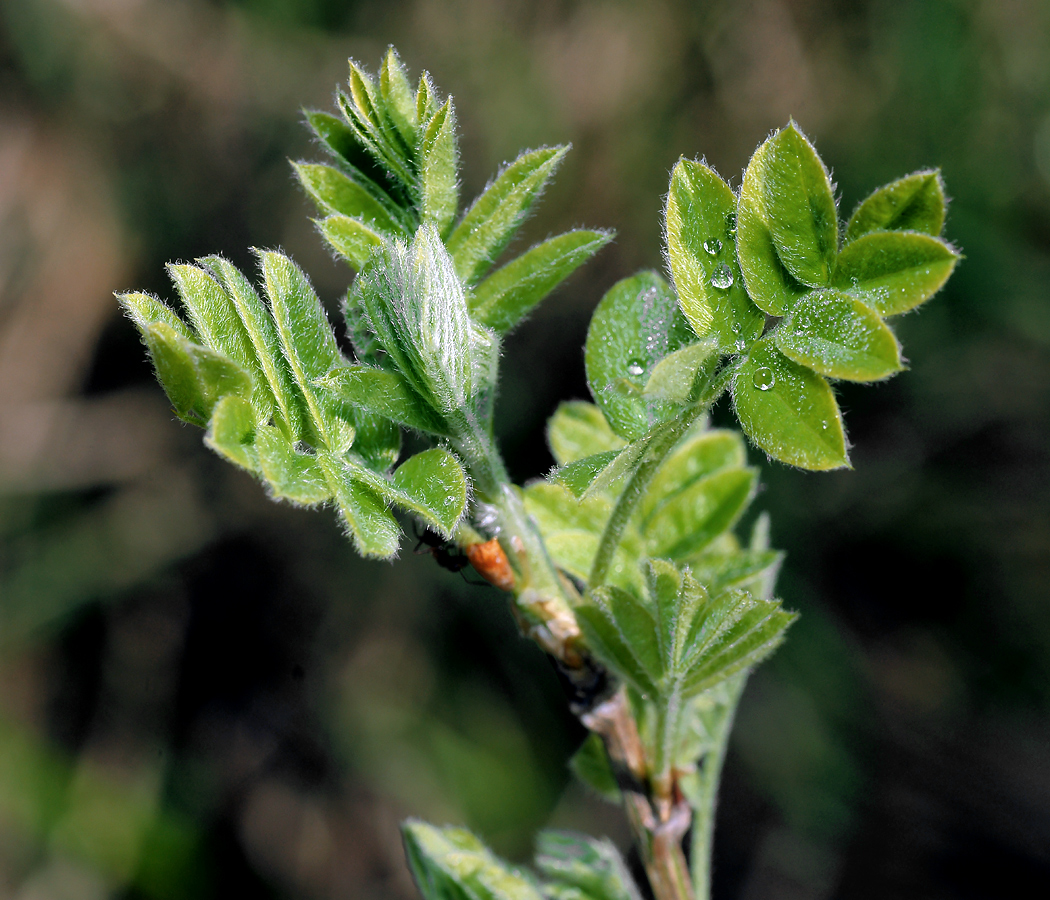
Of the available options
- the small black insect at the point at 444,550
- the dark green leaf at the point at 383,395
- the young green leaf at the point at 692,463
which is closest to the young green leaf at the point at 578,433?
the young green leaf at the point at 692,463

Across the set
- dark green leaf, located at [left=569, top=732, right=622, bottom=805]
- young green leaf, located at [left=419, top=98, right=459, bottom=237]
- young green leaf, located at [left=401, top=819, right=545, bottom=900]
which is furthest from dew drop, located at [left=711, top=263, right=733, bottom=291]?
young green leaf, located at [left=401, top=819, right=545, bottom=900]

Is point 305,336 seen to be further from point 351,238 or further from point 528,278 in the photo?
point 528,278

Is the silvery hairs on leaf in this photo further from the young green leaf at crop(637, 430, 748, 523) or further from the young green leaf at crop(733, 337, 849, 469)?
the young green leaf at crop(637, 430, 748, 523)

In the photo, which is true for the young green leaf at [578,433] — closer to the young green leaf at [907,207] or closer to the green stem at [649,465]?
the green stem at [649,465]

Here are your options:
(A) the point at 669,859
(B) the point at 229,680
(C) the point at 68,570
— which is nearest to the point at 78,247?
(C) the point at 68,570

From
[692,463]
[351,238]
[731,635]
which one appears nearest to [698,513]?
[692,463]

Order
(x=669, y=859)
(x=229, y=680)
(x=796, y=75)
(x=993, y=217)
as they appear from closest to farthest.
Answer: (x=669, y=859)
(x=993, y=217)
(x=796, y=75)
(x=229, y=680)

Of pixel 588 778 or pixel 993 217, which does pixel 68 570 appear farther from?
pixel 993 217
